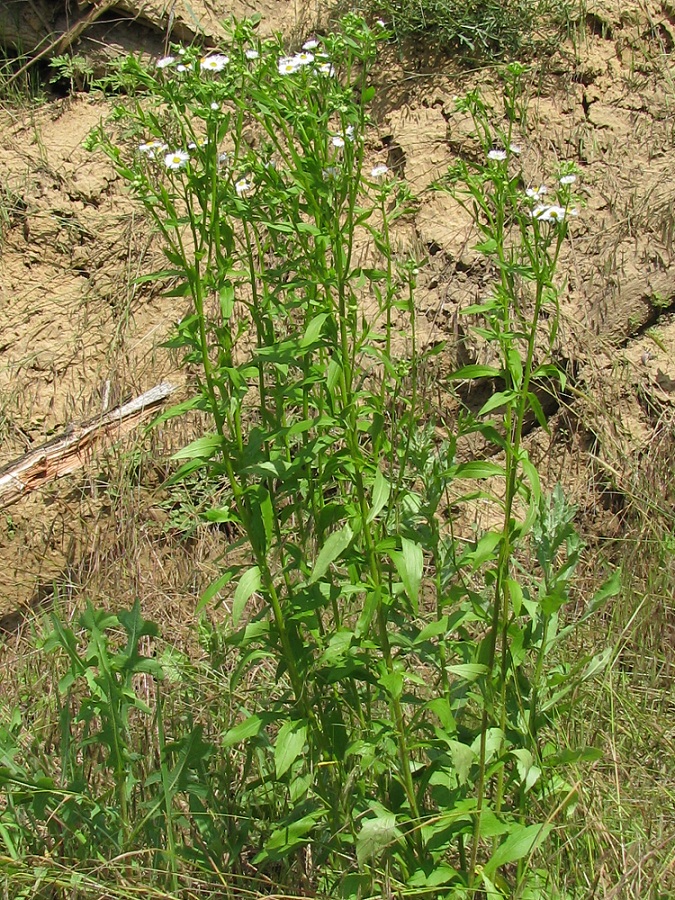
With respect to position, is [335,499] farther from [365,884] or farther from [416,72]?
[416,72]

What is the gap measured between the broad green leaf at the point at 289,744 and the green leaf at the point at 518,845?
497 mm

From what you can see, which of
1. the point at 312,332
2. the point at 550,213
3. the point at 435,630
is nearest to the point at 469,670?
the point at 435,630

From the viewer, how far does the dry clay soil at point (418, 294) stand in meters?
4.23

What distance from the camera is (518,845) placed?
7.41 feet

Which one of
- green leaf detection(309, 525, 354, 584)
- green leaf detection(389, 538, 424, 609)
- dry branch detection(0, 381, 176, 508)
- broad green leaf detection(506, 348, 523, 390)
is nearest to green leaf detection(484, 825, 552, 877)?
green leaf detection(389, 538, 424, 609)

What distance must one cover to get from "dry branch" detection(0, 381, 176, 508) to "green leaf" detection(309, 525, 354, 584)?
2.51 meters

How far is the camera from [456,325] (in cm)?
439

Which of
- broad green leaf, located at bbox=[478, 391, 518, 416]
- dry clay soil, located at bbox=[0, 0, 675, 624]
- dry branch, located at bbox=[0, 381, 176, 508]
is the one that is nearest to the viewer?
Result: broad green leaf, located at bbox=[478, 391, 518, 416]

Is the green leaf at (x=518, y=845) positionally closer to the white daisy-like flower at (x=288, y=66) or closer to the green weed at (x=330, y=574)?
the green weed at (x=330, y=574)

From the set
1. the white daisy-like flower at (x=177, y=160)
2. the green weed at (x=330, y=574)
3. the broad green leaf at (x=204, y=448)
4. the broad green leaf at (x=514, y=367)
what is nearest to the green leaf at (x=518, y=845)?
the green weed at (x=330, y=574)

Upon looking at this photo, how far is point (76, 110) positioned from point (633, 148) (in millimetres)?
2849

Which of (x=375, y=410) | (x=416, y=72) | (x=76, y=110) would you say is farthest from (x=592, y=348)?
(x=76, y=110)

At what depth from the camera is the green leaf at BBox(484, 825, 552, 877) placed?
224 centimetres

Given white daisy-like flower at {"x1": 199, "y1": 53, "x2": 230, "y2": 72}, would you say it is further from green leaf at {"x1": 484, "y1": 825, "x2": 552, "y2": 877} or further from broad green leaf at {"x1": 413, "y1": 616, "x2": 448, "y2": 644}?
green leaf at {"x1": 484, "y1": 825, "x2": 552, "y2": 877}
